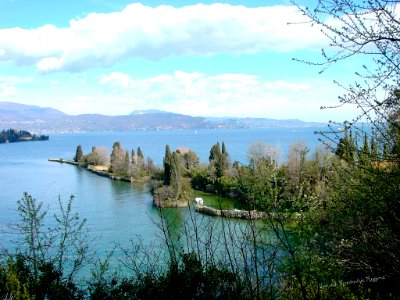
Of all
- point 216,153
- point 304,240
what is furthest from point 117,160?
point 304,240

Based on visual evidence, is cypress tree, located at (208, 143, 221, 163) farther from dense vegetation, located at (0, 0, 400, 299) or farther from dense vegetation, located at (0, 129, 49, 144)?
dense vegetation, located at (0, 129, 49, 144)

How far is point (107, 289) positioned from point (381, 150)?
3676 millimetres

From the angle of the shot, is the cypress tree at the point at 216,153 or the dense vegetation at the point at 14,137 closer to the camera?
the cypress tree at the point at 216,153

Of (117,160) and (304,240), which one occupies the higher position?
(304,240)

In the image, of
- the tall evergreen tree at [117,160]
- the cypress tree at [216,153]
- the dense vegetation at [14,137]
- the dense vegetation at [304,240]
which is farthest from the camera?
the dense vegetation at [14,137]

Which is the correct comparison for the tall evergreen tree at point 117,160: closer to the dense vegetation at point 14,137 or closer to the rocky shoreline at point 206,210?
the rocky shoreline at point 206,210

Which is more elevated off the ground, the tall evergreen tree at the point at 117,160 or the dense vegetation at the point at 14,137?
the dense vegetation at the point at 14,137

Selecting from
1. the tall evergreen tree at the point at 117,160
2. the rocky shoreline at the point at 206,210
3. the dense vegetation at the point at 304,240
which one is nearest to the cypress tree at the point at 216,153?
the rocky shoreline at the point at 206,210

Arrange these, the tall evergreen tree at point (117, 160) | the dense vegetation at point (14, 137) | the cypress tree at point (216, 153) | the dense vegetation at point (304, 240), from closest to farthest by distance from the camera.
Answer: the dense vegetation at point (304, 240)
the cypress tree at point (216, 153)
the tall evergreen tree at point (117, 160)
the dense vegetation at point (14, 137)

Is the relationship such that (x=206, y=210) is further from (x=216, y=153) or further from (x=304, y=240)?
(x=304, y=240)

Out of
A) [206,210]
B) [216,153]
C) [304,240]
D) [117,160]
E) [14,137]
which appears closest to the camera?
[304,240]

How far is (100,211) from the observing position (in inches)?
1127

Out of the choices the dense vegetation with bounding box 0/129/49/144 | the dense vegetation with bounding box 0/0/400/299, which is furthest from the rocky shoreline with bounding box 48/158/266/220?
the dense vegetation with bounding box 0/129/49/144

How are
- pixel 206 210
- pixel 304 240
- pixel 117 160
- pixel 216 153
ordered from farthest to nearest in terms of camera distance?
pixel 117 160
pixel 216 153
pixel 206 210
pixel 304 240
